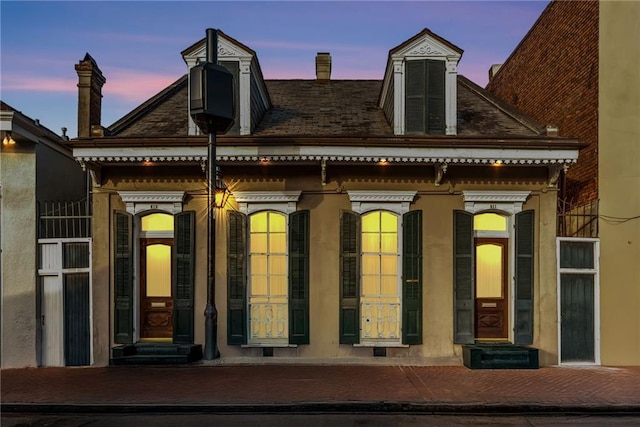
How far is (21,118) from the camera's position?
28.1 ft

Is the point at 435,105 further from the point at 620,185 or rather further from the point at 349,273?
the point at 620,185

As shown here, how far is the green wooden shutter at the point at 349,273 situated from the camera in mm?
9016

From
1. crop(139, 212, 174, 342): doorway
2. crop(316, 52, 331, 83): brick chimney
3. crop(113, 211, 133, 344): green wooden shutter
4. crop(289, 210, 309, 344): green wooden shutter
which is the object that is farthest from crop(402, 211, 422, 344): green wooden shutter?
crop(316, 52, 331, 83): brick chimney

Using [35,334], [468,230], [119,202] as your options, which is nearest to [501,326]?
[468,230]

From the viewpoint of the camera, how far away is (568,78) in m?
11.1

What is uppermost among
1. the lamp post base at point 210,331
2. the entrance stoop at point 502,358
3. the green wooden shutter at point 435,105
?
the green wooden shutter at point 435,105

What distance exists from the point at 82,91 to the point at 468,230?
9320mm

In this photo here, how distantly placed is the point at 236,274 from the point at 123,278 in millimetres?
2387

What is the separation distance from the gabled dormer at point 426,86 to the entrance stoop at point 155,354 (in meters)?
6.34

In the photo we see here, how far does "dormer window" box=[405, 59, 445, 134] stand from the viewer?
9336mm

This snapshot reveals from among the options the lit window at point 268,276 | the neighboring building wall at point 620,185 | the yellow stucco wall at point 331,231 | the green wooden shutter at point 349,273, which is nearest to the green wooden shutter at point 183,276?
the yellow stucco wall at point 331,231

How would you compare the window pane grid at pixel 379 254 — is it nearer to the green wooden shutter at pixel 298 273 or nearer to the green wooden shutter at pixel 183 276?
the green wooden shutter at pixel 298 273

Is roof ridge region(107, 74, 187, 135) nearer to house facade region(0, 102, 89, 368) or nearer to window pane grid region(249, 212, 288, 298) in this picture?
house facade region(0, 102, 89, 368)

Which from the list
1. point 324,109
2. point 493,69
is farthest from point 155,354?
point 493,69
